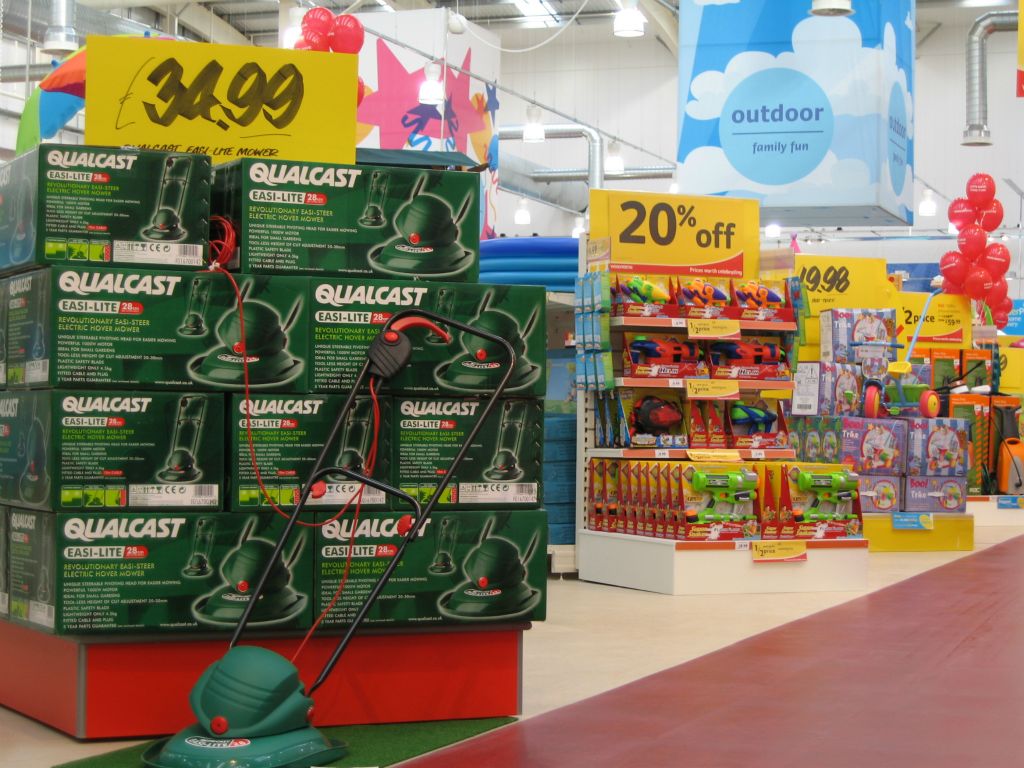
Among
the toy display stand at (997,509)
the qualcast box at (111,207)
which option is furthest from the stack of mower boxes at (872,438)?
the qualcast box at (111,207)

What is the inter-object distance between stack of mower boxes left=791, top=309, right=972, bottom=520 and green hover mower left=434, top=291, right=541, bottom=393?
5166 mm

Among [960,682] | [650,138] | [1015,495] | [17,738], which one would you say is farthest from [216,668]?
[650,138]

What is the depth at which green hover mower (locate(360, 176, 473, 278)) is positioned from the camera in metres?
3.71

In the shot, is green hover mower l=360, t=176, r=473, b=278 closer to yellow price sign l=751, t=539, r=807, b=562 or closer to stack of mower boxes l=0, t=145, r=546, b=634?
stack of mower boxes l=0, t=145, r=546, b=634

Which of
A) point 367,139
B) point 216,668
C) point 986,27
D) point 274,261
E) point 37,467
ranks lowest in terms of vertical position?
point 216,668

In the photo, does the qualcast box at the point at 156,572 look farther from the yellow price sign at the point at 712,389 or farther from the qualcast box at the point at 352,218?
the yellow price sign at the point at 712,389

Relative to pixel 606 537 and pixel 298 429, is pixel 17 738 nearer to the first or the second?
pixel 298 429

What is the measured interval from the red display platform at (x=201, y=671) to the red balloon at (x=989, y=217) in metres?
9.89

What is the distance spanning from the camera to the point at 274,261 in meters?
3.62

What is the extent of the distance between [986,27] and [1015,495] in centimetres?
483

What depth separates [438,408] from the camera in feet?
12.0

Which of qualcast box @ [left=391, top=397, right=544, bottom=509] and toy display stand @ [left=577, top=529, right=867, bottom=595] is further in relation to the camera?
toy display stand @ [left=577, top=529, right=867, bottom=595]

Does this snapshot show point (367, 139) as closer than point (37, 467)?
No

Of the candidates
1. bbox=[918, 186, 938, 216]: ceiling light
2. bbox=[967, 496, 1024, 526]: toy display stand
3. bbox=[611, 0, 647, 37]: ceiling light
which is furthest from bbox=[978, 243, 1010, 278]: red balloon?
bbox=[918, 186, 938, 216]: ceiling light
